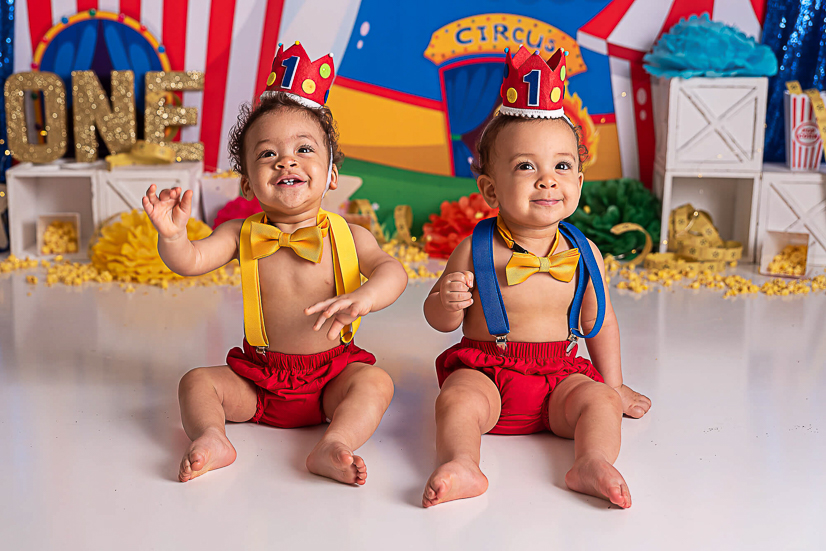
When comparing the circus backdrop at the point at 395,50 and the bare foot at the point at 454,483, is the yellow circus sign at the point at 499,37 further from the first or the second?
the bare foot at the point at 454,483

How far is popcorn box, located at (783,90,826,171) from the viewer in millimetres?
2949

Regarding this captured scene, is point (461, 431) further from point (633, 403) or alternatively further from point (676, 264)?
point (676, 264)

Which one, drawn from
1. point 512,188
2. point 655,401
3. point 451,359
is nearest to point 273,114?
point 512,188

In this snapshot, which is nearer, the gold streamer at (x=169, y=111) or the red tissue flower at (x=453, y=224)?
the red tissue flower at (x=453, y=224)

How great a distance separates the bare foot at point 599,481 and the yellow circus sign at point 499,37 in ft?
7.54

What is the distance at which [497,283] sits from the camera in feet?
5.02

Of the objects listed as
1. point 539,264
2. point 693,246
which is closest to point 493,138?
point 539,264

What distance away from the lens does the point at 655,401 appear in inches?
67.5

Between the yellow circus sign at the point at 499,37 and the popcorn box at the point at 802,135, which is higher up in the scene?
the yellow circus sign at the point at 499,37

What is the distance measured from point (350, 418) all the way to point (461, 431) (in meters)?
0.20

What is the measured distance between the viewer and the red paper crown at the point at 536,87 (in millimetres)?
1480

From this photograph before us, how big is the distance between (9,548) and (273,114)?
848mm

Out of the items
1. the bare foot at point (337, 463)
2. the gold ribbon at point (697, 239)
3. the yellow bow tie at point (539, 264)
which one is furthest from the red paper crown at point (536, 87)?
the gold ribbon at point (697, 239)

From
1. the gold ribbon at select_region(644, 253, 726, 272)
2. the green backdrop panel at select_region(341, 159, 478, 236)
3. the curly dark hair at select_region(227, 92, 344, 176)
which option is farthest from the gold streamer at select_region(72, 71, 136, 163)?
the gold ribbon at select_region(644, 253, 726, 272)
